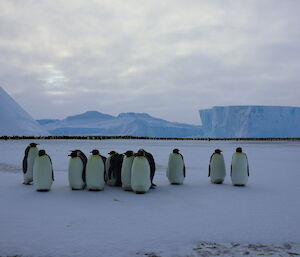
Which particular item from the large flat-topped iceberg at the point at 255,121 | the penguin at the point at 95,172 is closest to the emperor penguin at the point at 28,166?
the penguin at the point at 95,172

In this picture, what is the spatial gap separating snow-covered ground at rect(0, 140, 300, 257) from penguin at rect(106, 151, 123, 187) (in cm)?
29

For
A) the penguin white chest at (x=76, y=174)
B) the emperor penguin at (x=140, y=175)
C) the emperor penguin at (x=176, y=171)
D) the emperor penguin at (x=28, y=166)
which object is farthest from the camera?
the emperor penguin at (x=176, y=171)

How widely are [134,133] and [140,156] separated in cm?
6574

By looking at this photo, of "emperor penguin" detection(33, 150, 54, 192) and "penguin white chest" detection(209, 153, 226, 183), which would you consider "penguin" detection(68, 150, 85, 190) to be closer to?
"emperor penguin" detection(33, 150, 54, 192)

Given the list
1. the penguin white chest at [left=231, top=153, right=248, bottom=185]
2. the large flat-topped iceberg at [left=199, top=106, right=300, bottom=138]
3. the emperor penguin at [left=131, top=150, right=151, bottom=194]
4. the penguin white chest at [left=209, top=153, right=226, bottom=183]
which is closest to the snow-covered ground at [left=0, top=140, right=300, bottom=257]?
the emperor penguin at [left=131, top=150, right=151, bottom=194]

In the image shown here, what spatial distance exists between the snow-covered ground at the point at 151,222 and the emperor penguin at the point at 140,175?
0.56 feet

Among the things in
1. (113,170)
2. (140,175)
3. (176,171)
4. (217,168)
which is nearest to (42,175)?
(113,170)

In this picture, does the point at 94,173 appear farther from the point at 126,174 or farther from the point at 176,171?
the point at 176,171

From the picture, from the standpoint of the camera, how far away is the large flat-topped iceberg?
2259 inches

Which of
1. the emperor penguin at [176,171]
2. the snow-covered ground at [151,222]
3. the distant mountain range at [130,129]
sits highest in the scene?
the distant mountain range at [130,129]

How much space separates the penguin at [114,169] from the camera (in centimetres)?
767

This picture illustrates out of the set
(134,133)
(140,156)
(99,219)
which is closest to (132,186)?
(140,156)

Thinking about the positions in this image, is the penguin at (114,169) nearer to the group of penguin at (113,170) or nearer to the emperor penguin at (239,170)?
the group of penguin at (113,170)

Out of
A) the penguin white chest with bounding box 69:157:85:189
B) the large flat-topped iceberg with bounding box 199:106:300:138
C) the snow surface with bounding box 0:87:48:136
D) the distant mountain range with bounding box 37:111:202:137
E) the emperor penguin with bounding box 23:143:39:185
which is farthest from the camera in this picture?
the distant mountain range with bounding box 37:111:202:137
